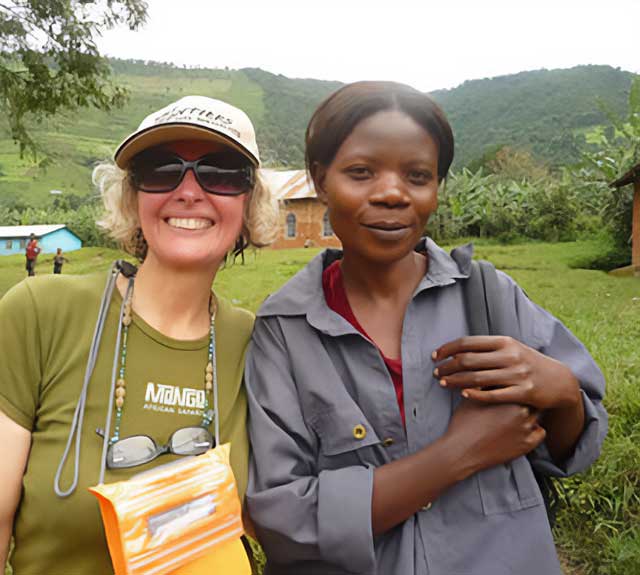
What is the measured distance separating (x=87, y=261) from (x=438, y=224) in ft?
38.0

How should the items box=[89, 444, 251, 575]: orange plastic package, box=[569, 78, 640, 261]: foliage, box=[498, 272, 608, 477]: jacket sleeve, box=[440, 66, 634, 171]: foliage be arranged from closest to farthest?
box=[89, 444, 251, 575]: orange plastic package, box=[498, 272, 608, 477]: jacket sleeve, box=[569, 78, 640, 261]: foliage, box=[440, 66, 634, 171]: foliage

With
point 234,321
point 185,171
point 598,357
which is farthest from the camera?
point 598,357

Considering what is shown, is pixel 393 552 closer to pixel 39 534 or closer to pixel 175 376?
pixel 175 376

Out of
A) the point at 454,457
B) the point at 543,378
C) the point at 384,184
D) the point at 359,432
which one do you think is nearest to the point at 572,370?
the point at 543,378

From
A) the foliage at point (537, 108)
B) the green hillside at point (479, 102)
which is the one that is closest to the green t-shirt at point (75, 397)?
the green hillside at point (479, 102)

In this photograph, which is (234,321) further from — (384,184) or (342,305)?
(384,184)

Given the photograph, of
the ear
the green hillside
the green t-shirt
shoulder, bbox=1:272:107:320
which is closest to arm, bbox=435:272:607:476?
the ear

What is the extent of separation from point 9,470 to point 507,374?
4.00ft

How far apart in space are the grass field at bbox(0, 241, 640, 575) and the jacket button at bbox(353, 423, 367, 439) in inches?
38.4

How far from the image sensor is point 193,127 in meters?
1.60

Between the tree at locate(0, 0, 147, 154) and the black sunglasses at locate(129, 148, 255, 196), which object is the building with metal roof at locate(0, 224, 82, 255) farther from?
the black sunglasses at locate(129, 148, 255, 196)

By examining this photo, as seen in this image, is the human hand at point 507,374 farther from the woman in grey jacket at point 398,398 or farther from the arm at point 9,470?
the arm at point 9,470

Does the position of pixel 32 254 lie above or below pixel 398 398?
below

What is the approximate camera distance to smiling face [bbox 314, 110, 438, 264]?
1.53 meters
